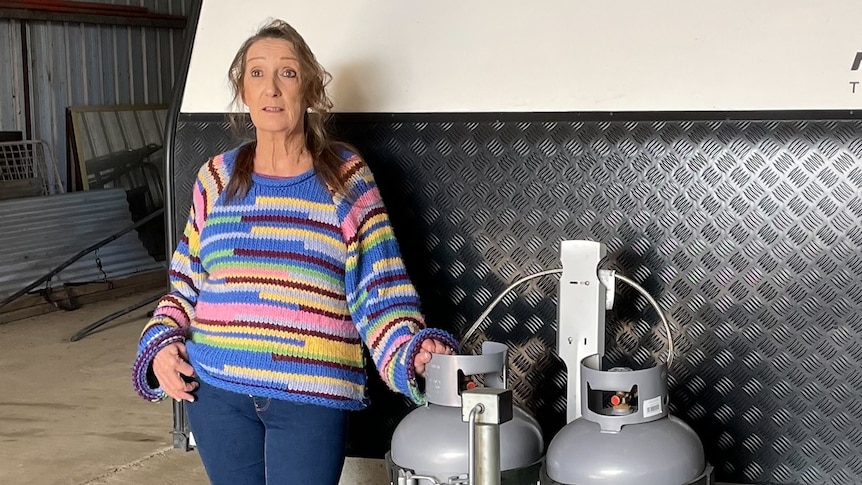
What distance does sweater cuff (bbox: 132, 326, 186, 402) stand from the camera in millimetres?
2174

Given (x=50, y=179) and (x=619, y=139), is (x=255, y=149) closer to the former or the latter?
(x=619, y=139)

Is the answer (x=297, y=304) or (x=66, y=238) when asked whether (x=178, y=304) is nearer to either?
(x=297, y=304)

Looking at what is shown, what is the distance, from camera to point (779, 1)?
2281 millimetres

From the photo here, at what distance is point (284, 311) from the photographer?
6.98ft

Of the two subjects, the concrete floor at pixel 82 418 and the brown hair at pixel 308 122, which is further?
the concrete floor at pixel 82 418

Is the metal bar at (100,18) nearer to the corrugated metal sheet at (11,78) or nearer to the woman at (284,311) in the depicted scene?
the corrugated metal sheet at (11,78)

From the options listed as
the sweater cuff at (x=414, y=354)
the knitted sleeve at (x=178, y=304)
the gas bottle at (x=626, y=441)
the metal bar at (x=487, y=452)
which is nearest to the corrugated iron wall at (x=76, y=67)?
the knitted sleeve at (x=178, y=304)

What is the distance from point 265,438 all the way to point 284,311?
0.81ft

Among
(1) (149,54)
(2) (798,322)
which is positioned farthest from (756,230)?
(1) (149,54)

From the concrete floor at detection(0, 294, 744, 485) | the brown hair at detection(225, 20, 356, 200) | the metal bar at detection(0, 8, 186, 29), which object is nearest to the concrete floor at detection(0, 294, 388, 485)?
the concrete floor at detection(0, 294, 744, 485)

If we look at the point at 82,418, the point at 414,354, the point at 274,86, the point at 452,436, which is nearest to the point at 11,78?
the point at 82,418

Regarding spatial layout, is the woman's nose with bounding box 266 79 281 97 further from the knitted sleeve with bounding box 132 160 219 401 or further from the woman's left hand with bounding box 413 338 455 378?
the woman's left hand with bounding box 413 338 455 378

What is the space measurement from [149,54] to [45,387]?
5.19 m

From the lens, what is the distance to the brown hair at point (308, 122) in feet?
7.21
